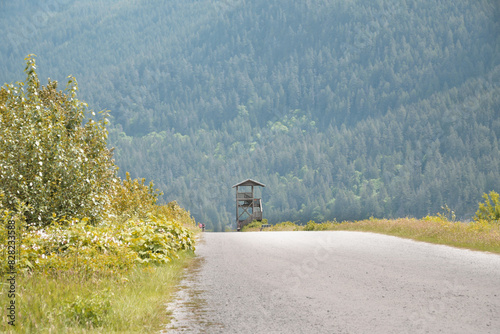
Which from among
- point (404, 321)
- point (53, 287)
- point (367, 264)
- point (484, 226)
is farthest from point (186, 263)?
point (484, 226)

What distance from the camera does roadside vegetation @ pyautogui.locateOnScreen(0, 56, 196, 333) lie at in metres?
6.67

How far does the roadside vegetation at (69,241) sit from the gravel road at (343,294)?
2.51 feet

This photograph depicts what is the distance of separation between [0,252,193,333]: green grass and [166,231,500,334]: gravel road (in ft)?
1.36

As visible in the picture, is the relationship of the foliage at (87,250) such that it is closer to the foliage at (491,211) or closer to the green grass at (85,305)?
the green grass at (85,305)

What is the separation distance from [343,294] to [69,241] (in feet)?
18.4

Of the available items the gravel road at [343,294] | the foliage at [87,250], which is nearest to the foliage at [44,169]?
the foliage at [87,250]

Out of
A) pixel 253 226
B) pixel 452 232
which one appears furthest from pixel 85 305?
pixel 253 226

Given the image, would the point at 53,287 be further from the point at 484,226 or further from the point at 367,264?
the point at 484,226

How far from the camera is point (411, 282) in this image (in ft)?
31.7

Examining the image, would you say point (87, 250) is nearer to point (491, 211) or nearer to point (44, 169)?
point (44, 169)

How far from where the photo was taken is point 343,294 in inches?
342

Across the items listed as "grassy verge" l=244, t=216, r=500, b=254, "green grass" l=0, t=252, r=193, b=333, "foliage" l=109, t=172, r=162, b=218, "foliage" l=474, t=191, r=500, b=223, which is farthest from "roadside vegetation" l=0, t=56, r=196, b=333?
"foliage" l=474, t=191, r=500, b=223

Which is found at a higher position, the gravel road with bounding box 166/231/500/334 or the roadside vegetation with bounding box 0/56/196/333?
the roadside vegetation with bounding box 0/56/196/333

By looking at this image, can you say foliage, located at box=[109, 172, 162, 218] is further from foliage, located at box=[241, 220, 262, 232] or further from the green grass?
foliage, located at box=[241, 220, 262, 232]
